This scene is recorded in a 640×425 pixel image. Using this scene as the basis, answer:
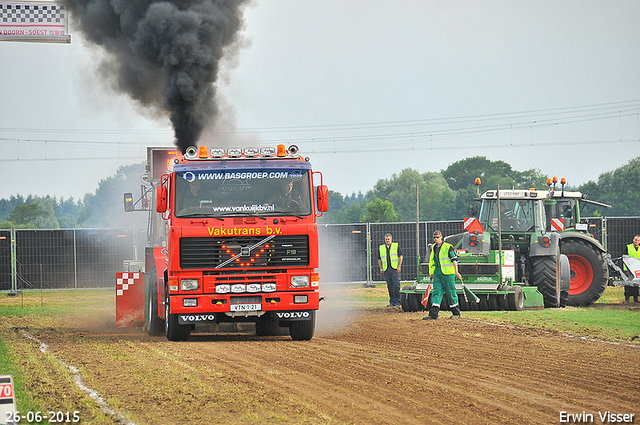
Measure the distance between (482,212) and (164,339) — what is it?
10.1 metres

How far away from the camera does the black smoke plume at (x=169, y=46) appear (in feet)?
57.4

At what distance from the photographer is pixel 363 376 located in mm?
8930

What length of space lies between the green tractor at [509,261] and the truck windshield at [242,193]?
20.1ft

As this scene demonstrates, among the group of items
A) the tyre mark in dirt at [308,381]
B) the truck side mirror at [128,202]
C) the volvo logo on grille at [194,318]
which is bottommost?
the tyre mark in dirt at [308,381]

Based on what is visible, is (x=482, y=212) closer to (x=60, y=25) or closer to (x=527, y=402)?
(x=60, y=25)

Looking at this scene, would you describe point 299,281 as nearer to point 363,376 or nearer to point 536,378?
point 363,376

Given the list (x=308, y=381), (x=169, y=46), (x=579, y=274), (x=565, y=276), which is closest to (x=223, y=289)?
(x=308, y=381)

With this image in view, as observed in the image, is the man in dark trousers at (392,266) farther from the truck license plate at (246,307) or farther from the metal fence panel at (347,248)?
the metal fence panel at (347,248)

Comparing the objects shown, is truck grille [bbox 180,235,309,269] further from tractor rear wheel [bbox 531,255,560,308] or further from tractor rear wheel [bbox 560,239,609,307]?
tractor rear wheel [bbox 560,239,609,307]

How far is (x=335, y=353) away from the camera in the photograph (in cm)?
1095

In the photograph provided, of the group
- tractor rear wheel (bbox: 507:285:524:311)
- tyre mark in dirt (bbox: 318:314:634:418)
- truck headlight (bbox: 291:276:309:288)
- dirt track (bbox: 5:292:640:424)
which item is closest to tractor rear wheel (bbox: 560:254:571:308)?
tractor rear wheel (bbox: 507:285:524:311)

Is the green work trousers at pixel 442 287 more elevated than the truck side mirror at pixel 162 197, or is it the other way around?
the truck side mirror at pixel 162 197


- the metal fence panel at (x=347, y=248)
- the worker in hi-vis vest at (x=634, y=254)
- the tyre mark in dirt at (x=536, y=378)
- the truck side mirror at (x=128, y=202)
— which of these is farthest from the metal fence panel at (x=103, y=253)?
the tyre mark in dirt at (x=536, y=378)

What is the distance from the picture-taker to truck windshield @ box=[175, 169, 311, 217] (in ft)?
39.4
